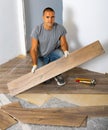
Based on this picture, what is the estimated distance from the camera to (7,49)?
3240 mm

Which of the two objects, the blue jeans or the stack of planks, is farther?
the blue jeans

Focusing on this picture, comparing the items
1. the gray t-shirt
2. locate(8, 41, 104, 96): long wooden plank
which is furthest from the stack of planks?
the gray t-shirt

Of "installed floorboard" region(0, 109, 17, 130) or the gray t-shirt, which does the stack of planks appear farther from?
the gray t-shirt

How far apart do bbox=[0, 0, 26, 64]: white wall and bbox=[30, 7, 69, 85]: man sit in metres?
0.75

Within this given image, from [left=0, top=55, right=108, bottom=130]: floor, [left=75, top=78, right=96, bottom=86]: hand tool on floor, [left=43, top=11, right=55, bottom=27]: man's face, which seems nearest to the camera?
A: [left=0, top=55, right=108, bottom=130]: floor

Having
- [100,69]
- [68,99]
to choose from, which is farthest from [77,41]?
[68,99]

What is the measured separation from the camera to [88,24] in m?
2.72

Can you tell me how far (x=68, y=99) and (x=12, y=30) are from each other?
59.3 inches

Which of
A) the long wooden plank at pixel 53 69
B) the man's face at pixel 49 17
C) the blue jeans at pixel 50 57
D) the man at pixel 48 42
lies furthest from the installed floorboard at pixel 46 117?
the man's face at pixel 49 17

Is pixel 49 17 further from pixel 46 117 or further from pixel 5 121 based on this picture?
pixel 5 121

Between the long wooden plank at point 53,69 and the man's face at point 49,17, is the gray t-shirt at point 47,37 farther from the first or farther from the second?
the long wooden plank at point 53,69

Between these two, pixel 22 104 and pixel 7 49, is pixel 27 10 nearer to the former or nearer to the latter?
pixel 7 49

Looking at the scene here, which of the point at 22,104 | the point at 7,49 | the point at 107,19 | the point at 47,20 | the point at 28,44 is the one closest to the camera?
the point at 22,104

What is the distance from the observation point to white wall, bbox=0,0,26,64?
3074mm
